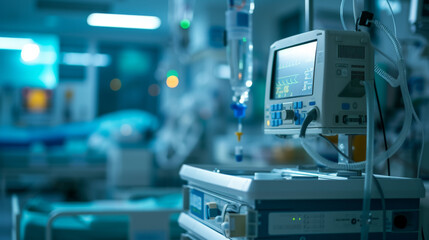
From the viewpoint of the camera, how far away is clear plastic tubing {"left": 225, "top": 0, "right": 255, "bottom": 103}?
1.76m

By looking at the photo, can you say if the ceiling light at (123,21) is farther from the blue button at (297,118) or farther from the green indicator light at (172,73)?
the blue button at (297,118)

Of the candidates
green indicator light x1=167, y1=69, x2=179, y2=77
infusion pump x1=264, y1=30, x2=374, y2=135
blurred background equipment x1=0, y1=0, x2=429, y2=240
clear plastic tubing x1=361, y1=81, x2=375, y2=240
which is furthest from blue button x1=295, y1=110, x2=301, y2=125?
green indicator light x1=167, y1=69, x2=179, y2=77

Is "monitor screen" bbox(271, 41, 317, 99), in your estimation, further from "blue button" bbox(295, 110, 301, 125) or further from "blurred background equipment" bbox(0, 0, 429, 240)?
"blurred background equipment" bbox(0, 0, 429, 240)

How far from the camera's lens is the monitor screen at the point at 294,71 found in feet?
4.03

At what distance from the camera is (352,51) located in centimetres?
119

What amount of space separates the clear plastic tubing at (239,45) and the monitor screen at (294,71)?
0.36m

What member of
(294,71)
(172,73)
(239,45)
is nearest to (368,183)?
(294,71)

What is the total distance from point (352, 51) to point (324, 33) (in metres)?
0.08

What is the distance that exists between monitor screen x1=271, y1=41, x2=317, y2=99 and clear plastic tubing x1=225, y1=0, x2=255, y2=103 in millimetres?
357

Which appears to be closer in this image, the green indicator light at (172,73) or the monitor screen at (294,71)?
the monitor screen at (294,71)

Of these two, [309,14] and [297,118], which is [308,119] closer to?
[297,118]

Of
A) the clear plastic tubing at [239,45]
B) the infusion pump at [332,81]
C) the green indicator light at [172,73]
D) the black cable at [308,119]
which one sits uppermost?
the green indicator light at [172,73]

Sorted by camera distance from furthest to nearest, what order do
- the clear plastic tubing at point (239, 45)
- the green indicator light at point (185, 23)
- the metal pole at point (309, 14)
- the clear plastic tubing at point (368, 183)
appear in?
the green indicator light at point (185, 23) → the clear plastic tubing at point (239, 45) → the metal pole at point (309, 14) → the clear plastic tubing at point (368, 183)

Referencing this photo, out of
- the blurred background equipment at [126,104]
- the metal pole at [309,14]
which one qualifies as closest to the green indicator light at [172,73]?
the blurred background equipment at [126,104]
